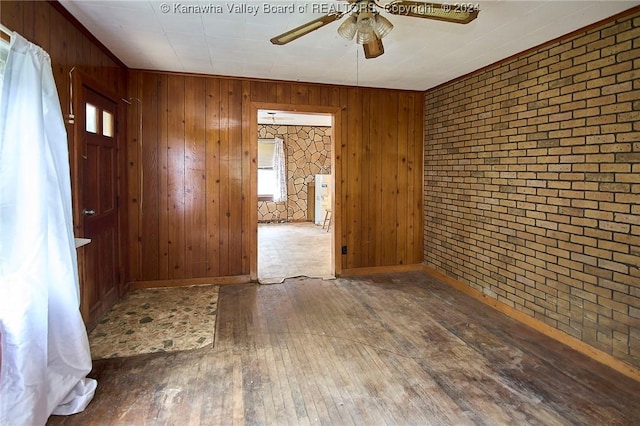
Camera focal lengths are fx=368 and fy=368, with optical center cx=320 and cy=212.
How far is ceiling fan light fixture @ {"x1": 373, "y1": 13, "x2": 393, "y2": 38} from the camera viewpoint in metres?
2.01

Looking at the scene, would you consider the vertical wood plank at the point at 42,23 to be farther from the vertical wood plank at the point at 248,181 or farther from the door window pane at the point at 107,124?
the vertical wood plank at the point at 248,181

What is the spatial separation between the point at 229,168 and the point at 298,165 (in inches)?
214

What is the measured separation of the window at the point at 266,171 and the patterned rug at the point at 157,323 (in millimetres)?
5577

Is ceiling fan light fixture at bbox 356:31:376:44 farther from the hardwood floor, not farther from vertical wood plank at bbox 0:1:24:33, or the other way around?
the hardwood floor

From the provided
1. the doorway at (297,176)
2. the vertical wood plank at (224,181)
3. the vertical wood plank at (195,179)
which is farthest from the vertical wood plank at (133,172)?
the doorway at (297,176)

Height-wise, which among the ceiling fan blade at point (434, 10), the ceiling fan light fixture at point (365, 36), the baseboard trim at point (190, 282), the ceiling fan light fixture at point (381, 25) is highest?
the ceiling fan blade at point (434, 10)

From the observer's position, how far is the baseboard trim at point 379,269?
4.64m

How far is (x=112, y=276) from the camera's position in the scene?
3.52 m

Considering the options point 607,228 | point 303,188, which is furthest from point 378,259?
point 303,188

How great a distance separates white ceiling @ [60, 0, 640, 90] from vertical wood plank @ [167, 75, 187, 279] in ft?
1.05

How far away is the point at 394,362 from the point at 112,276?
8.91 feet

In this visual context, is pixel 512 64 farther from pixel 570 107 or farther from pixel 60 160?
pixel 60 160

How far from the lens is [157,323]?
3.12 m

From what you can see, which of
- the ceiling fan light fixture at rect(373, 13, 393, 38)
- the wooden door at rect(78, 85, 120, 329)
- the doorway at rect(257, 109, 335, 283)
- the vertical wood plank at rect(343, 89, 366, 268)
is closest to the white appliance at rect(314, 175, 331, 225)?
the doorway at rect(257, 109, 335, 283)
